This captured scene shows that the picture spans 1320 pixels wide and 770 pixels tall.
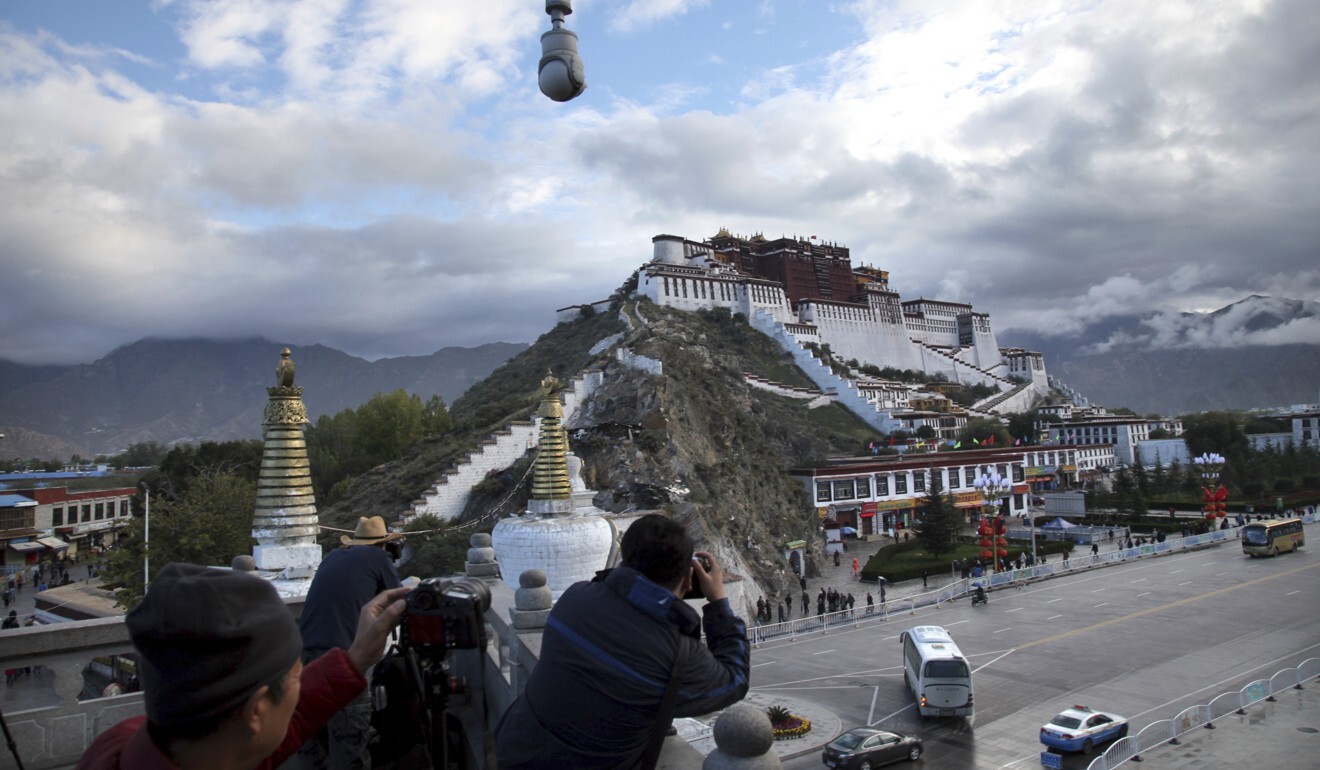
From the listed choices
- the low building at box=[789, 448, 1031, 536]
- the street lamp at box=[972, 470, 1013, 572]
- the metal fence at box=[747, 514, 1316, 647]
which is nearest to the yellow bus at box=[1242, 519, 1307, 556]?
the metal fence at box=[747, 514, 1316, 647]

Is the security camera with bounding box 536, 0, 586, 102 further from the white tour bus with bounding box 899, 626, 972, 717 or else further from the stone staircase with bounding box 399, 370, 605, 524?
the stone staircase with bounding box 399, 370, 605, 524

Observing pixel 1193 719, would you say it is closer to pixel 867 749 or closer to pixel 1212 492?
pixel 867 749

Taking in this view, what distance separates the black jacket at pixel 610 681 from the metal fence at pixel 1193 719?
12911mm

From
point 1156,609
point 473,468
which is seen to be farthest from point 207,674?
point 473,468

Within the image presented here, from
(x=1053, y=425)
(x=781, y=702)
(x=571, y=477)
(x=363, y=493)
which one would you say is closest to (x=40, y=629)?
(x=571, y=477)

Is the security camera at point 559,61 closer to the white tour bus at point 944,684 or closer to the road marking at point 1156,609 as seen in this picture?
the white tour bus at point 944,684

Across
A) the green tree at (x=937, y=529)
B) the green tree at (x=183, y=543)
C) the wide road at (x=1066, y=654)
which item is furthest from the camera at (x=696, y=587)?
the green tree at (x=937, y=529)

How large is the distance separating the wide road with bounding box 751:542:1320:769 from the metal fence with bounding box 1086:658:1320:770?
704 mm

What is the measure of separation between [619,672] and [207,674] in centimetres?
145

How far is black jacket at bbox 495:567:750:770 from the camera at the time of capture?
303cm

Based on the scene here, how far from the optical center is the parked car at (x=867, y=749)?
14.3 meters

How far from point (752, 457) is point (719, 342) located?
33.6 metres

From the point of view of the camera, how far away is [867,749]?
14.4 meters

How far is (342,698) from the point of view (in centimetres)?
270
